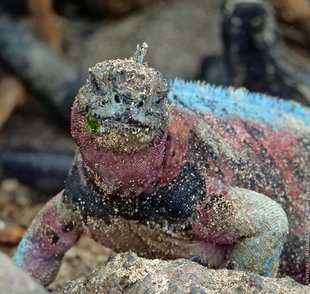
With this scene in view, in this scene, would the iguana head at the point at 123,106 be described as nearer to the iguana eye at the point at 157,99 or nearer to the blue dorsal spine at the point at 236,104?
the iguana eye at the point at 157,99

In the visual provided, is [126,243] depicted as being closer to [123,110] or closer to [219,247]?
[219,247]

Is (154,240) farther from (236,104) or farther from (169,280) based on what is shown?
(236,104)

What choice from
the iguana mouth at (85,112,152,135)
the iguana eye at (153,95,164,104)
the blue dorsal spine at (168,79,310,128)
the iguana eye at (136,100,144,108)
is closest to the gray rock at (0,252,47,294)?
the iguana mouth at (85,112,152,135)

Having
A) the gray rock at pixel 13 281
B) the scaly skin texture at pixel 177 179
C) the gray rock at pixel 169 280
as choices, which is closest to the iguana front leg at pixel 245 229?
the scaly skin texture at pixel 177 179

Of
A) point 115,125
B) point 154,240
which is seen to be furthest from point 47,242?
point 115,125

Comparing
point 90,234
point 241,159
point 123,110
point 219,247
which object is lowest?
point 90,234

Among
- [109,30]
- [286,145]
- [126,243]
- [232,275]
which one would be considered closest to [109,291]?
[232,275]

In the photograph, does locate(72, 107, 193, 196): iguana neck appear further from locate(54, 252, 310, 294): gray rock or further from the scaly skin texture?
locate(54, 252, 310, 294): gray rock
